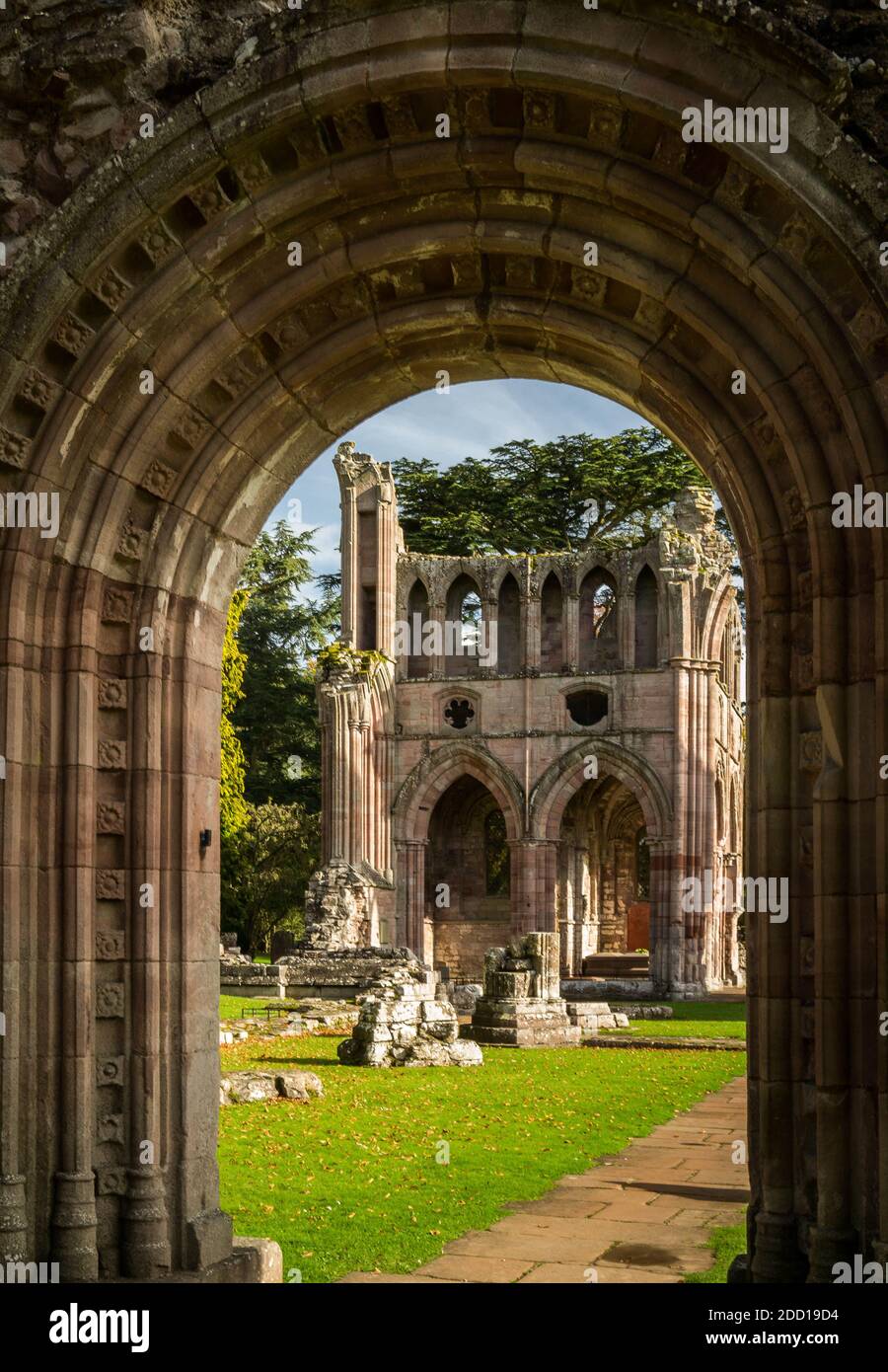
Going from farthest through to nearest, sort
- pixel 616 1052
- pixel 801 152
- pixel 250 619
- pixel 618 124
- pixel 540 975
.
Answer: pixel 250 619
pixel 540 975
pixel 616 1052
pixel 618 124
pixel 801 152

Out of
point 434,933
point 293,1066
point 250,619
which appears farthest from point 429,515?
point 293,1066

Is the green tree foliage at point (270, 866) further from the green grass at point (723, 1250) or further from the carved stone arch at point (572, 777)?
the green grass at point (723, 1250)

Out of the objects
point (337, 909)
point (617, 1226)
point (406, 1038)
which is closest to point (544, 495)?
point (337, 909)

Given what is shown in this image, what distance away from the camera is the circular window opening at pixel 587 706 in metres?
37.5

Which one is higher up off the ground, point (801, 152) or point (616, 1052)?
point (801, 152)

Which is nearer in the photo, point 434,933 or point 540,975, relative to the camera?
point 540,975

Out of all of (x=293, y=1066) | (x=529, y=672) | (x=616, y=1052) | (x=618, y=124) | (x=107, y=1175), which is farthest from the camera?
(x=529, y=672)

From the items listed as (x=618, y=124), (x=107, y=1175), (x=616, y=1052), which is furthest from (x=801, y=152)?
(x=616, y=1052)

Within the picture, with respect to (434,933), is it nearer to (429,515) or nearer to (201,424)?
(429,515)

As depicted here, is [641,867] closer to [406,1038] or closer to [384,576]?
[384,576]

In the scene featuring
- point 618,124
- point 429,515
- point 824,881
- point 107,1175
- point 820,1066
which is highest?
Answer: point 429,515

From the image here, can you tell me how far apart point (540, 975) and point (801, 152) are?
18663 millimetres

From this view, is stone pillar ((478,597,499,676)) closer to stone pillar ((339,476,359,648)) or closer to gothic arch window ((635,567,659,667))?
stone pillar ((339,476,359,648))

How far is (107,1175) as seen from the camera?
6141 mm
